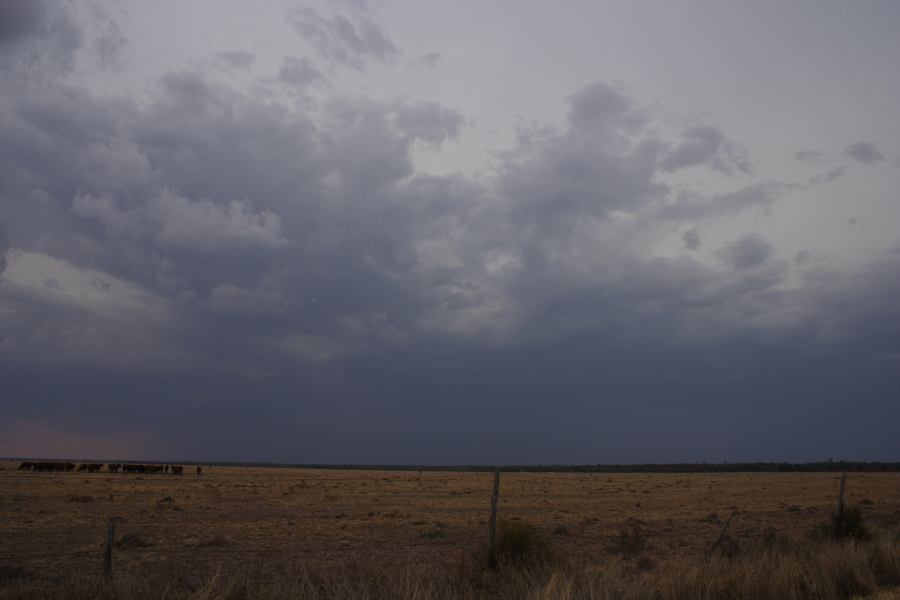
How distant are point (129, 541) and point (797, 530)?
73.1 ft

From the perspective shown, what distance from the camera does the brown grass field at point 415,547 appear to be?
31.4 feet

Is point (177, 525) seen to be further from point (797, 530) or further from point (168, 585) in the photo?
point (797, 530)

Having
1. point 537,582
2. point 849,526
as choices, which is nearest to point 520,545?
point 537,582

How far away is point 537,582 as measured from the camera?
9969 millimetres

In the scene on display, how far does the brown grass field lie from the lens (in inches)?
377

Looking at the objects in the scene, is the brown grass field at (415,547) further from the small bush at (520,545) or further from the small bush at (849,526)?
the small bush at (849,526)

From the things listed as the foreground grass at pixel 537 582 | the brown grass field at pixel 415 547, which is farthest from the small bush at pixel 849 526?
the foreground grass at pixel 537 582

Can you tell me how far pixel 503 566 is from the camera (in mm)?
11688

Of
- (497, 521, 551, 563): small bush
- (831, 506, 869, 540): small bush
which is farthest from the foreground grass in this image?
(831, 506, 869, 540): small bush

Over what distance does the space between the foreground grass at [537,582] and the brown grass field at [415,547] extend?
0.04 meters

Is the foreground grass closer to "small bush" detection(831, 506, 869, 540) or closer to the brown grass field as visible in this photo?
the brown grass field

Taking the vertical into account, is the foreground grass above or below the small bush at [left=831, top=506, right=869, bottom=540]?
above

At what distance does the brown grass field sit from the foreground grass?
35 millimetres

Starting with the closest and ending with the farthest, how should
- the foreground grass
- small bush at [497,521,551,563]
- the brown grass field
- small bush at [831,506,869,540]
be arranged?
the foreground grass → the brown grass field → small bush at [497,521,551,563] → small bush at [831,506,869,540]
